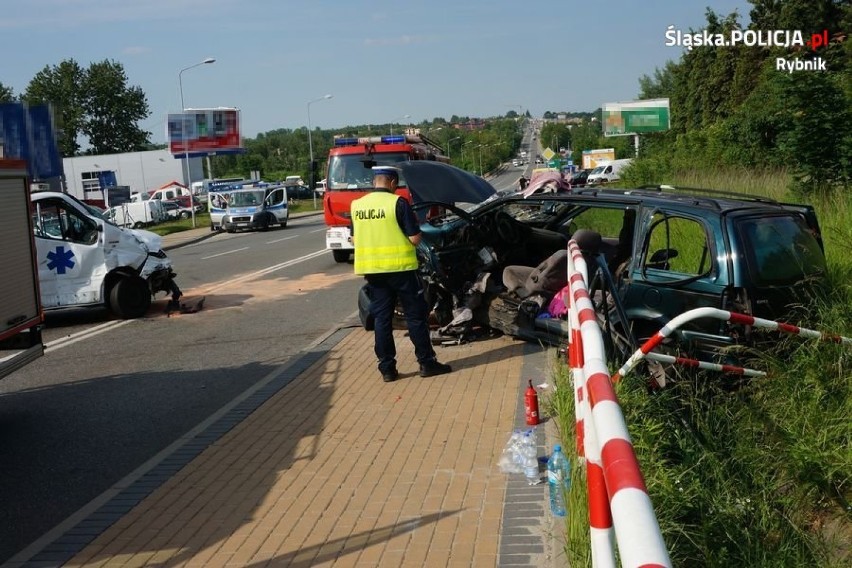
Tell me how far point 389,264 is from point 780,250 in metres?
3.20

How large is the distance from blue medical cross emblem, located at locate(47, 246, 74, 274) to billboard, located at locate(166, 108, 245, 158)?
44245 mm

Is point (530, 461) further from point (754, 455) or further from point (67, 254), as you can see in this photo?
point (67, 254)

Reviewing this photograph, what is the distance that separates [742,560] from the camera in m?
4.07

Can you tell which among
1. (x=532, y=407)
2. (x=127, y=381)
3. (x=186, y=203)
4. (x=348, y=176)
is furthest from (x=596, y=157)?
(x=532, y=407)

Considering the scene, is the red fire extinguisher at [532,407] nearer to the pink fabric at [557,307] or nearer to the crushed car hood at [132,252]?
the pink fabric at [557,307]

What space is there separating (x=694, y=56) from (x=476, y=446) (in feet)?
172

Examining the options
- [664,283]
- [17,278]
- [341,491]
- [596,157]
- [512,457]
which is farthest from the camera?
[596,157]

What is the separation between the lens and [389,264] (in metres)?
8.03

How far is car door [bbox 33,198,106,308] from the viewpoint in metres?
12.8

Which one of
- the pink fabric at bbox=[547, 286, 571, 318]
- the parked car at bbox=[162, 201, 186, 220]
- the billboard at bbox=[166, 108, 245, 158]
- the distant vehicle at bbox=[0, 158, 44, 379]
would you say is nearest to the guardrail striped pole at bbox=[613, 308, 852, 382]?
the pink fabric at bbox=[547, 286, 571, 318]

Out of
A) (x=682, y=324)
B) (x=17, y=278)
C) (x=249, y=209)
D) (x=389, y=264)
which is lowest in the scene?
(x=249, y=209)

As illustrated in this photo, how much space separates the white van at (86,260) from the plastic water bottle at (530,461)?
9.20 m

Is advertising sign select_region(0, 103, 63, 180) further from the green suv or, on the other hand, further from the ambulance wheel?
the green suv

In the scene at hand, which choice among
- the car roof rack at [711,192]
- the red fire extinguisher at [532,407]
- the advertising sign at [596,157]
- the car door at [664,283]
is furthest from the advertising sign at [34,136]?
the advertising sign at [596,157]
